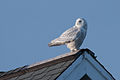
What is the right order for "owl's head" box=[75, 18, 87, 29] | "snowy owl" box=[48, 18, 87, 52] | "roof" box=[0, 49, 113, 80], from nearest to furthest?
"roof" box=[0, 49, 113, 80]
"snowy owl" box=[48, 18, 87, 52]
"owl's head" box=[75, 18, 87, 29]

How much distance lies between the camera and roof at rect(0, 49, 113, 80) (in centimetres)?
A: 715

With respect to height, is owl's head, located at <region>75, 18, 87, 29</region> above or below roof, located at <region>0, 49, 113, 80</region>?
above

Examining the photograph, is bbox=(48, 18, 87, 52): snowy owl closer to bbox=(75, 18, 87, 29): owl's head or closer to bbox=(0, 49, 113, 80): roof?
bbox=(75, 18, 87, 29): owl's head

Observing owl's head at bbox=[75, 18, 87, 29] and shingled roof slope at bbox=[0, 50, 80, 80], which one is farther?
owl's head at bbox=[75, 18, 87, 29]

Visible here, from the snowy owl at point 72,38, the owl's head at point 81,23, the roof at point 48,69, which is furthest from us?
the owl's head at point 81,23

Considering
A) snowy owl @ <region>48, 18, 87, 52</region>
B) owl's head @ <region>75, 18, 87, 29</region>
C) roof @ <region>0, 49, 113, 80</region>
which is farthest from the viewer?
owl's head @ <region>75, 18, 87, 29</region>

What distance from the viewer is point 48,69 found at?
7.45m

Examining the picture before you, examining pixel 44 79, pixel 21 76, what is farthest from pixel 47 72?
pixel 21 76

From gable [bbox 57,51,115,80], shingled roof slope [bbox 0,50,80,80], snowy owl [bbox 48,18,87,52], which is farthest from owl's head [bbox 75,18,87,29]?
gable [bbox 57,51,115,80]

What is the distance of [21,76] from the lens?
7.92 meters

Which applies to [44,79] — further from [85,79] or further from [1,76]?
[1,76]

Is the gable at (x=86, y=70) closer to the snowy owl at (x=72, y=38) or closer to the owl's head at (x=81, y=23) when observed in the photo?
the snowy owl at (x=72, y=38)

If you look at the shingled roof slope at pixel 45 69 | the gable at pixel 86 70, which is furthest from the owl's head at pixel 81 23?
the gable at pixel 86 70

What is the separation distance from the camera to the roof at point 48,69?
7.15 metres
